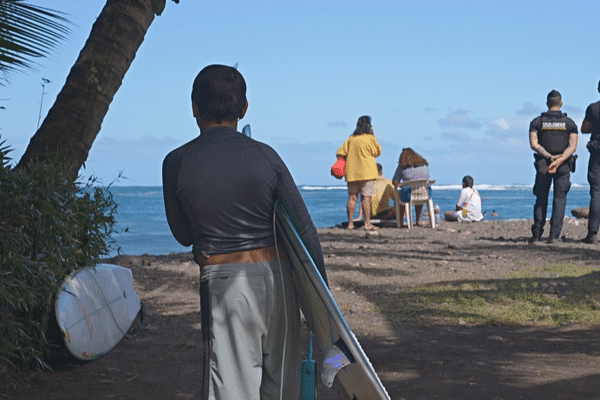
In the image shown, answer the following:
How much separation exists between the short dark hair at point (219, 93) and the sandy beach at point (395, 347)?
2.22 metres

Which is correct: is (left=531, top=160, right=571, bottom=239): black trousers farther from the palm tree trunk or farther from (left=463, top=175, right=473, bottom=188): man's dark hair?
the palm tree trunk

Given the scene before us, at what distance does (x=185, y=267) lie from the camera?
8.73m

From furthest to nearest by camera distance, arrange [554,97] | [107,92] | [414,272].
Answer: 1. [554,97]
2. [414,272]
3. [107,92]

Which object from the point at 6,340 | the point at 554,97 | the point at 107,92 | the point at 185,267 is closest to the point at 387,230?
the point at 554,97

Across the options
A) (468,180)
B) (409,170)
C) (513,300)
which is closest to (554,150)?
(409,170)

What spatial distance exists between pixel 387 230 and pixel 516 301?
7005mm

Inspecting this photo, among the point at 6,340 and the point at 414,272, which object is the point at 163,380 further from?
the point at 414,272

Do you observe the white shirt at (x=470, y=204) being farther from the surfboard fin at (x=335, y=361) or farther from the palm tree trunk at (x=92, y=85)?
the surfboard fin at (x=335, y=361)

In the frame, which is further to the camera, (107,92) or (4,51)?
(107,92)

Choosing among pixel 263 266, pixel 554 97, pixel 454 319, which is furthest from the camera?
pixel 554 97

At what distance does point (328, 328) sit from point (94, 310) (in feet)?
8.68

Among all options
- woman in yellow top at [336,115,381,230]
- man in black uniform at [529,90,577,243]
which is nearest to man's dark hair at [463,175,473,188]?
woman in yellow top at [336,115,381,230]

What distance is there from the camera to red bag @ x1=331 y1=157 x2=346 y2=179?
13969 mm

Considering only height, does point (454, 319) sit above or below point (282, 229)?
below
